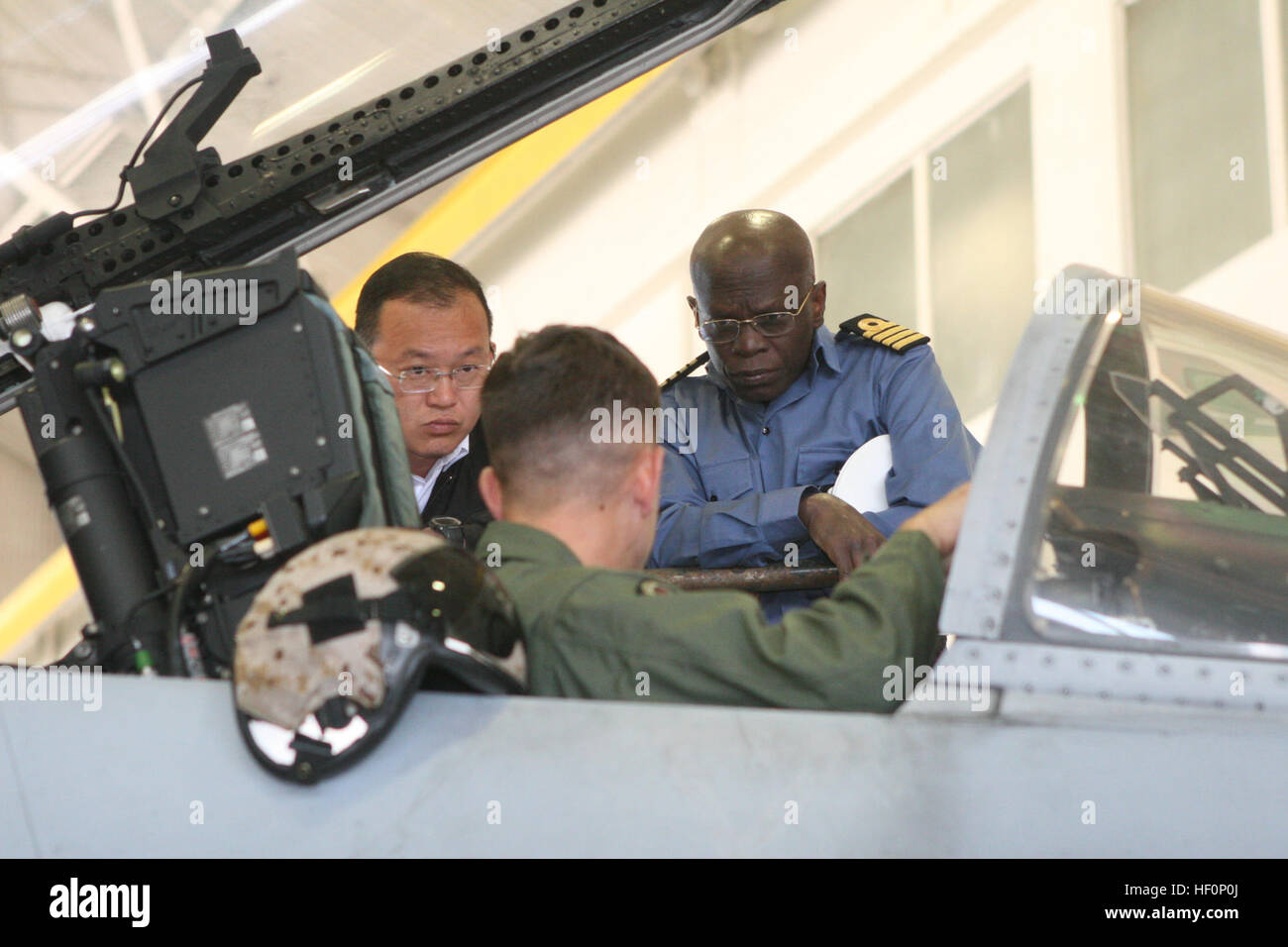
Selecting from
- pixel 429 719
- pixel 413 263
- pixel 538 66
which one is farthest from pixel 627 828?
pixel 413 263

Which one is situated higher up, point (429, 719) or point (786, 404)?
point (786, 404)

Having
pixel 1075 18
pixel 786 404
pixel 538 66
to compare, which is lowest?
pixel 786 404

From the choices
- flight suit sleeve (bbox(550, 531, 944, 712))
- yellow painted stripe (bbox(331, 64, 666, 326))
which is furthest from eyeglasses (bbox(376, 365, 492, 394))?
yellow painted stripe (bbox(331, 64, 666, 326))

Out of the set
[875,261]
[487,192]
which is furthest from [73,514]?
[487,192]

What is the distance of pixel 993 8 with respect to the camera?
6418 millimetres

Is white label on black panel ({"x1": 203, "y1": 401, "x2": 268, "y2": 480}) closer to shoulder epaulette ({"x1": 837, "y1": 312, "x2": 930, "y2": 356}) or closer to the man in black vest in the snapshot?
the man in black vest

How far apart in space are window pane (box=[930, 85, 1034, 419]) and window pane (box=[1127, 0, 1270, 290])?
0.56 metres

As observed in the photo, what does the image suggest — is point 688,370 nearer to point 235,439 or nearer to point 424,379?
point 424,379

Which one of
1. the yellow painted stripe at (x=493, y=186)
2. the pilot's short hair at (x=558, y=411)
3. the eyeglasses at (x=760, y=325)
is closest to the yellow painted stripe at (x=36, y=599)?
the yellow painted stripe at (x=493, y=186)

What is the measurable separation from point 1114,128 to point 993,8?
945 mm

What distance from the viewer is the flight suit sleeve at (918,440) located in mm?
2656
